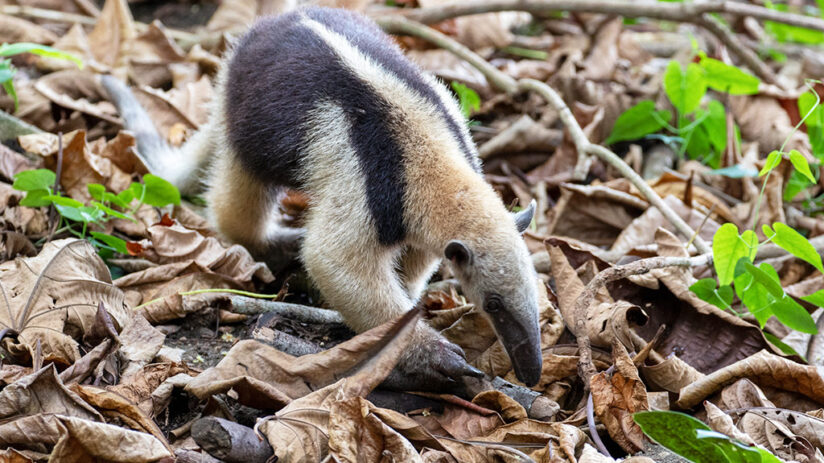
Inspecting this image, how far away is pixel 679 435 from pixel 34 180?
12.3 feet

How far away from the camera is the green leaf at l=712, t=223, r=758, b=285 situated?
4.40 m

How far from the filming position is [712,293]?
468 cm

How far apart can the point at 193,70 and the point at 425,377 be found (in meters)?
4.58

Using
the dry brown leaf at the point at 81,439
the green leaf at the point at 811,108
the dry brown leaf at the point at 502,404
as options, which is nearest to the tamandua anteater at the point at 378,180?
the dry brown leaf at the point at 502,404

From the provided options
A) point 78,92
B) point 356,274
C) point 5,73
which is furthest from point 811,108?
point 78,92

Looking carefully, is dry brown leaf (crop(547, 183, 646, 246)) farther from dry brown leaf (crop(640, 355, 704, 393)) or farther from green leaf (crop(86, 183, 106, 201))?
green leaf (crop(86, 183, 106, 201))

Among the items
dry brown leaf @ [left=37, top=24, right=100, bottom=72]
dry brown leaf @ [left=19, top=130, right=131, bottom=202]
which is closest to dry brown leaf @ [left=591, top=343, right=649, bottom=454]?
dry brown leaf @ [left=19, top=130, right=131, bottom=202]

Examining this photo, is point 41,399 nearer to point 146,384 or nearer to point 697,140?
point 146,384

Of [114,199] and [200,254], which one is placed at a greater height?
[114,199]

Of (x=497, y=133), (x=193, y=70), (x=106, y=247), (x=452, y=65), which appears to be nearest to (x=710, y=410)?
(x=106, y=247)

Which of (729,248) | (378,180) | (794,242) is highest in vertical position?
(378,180)

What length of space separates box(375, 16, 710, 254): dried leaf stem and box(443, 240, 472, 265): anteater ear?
1.86 m

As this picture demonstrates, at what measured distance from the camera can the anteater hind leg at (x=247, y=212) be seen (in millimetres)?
5395

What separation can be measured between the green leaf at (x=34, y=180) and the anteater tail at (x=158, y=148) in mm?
1119
